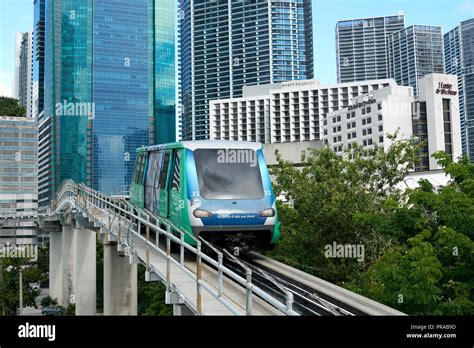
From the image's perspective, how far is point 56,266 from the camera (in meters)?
56.9

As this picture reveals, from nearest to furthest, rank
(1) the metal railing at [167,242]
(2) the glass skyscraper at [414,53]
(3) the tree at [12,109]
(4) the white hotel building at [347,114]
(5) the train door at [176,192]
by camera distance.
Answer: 1. (1) the metal railing at [167,242]
2. (5) the train door at [176,192]
3. (3) the tree at [12,109]
4. (4) the white hotel building at [347,114]
5. (2) the glass skyscraper at [414,53]

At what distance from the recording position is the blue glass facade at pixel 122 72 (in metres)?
16.6

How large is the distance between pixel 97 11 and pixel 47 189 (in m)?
35.8

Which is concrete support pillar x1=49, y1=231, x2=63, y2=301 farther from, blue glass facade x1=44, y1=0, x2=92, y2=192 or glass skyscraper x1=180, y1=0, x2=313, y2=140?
glass skyscraper x1=180, y1=0, x2=313, y2=140

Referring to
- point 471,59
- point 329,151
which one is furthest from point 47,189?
point 471,59

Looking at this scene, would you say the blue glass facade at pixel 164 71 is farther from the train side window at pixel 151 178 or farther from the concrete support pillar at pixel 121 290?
the concrete support pillar at pixel 121 290

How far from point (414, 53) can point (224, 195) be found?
17670 centimetres

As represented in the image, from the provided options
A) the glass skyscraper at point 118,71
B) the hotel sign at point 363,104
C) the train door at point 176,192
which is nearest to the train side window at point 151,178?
the glass skyscraper at point 118,71

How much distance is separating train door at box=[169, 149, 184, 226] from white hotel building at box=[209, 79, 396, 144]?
425 ft

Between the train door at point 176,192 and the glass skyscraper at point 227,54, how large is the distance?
81.1 metres

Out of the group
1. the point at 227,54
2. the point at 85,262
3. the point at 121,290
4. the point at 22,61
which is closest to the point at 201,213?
the point at 22,61

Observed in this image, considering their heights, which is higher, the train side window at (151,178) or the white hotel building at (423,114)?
the white hotel building at (423,114)

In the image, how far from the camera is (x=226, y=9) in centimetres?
15200

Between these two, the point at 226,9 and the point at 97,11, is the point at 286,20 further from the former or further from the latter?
the point at 226,9
